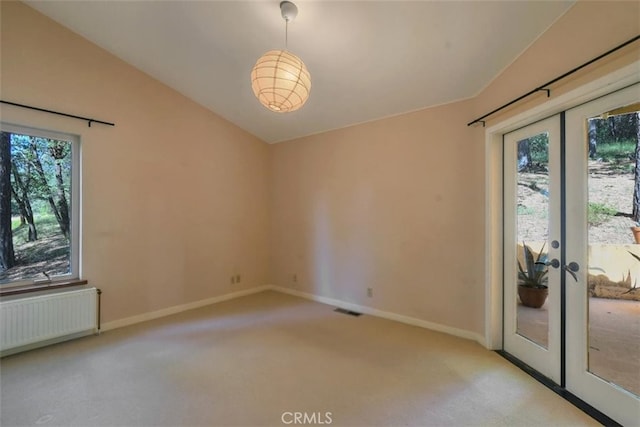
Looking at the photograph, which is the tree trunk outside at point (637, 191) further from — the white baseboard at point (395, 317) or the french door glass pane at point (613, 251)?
the white baseboard at point (395, 317)

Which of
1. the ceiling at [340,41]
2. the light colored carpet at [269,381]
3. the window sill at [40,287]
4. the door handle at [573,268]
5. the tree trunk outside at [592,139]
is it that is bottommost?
the light colored carpet at [269,381]

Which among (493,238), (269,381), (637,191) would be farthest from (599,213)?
(269,381)

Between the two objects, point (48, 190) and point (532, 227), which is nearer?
point (532, 227)

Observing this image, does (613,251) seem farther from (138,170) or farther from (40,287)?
(40,287)

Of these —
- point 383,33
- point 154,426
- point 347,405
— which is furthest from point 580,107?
point 154,426

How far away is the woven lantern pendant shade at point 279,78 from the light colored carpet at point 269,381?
6.98 feet

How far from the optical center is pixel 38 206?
115 inches

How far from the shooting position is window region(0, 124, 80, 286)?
274 cm

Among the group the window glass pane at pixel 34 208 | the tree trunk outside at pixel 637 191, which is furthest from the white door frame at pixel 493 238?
the window glass pane at pixel 34 208

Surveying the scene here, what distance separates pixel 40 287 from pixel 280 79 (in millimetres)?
3217

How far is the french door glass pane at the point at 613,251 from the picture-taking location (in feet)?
5.63

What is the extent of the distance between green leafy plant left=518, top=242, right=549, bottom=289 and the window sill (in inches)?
177

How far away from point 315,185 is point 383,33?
241 centimetres

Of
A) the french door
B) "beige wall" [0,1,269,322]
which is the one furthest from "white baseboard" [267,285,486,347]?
"beige wall" [0,1,269,322]
